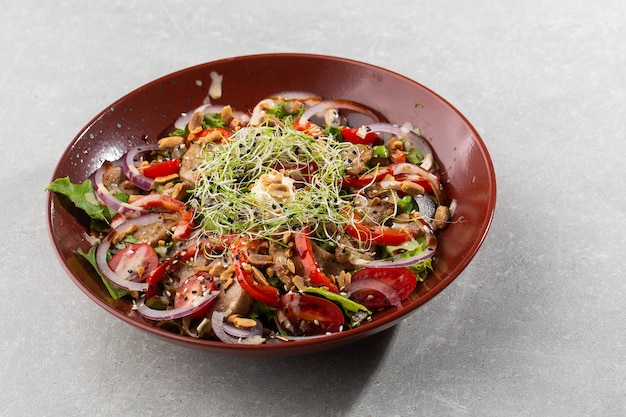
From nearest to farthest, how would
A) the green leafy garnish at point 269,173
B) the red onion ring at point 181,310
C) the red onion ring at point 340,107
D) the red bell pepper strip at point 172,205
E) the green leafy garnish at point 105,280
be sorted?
the red onion ring at point 181,310 → the green leafy garnish at point 105,280 → the green leafy garnish at point 269,173 → the red bell pepper strip at point 172,205 → the red onion ring at point 340,107

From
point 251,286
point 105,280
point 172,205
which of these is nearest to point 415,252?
point 251,286

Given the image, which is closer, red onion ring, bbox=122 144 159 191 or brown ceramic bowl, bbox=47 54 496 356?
brown ceramic bowl, bbox=47 54 496 356

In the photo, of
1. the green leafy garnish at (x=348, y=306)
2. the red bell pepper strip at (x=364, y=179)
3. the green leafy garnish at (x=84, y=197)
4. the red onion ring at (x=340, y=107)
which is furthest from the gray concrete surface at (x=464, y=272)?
the red onion ring at (x=340, y=107)

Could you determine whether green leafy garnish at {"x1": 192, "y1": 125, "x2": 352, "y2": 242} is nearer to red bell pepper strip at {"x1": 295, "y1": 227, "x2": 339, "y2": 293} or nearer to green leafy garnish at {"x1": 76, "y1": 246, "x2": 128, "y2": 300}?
red bell pepper strip at {"x1": 295, "y1": 227, "x2": 339, "y2": 293}

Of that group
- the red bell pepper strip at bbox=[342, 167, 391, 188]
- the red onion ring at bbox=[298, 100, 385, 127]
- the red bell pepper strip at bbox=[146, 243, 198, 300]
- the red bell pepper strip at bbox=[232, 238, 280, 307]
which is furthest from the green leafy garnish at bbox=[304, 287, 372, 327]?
the red onion ring at bbox=[298, 100, 385, 127]

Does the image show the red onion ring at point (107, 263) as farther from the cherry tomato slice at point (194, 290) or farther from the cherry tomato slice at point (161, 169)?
the cherry tomato slice at point (161, 169)

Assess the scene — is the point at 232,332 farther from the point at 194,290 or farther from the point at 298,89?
the point at 298,89

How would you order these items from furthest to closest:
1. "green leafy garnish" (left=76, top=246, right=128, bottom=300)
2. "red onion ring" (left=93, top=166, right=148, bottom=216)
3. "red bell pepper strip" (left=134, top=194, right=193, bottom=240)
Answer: "red onion ring" (left=93, top=166, right=148, bottom=216)
"red bell pepper strip" (left=134, top=194, right=193, bottom=240)
"green leafy garnish" (left=76, top=246, right=128, bottom=300)

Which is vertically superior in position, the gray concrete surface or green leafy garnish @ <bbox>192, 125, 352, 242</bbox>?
green leafy garnish @ <bbox>192, 125, 352, 242</bbox>
